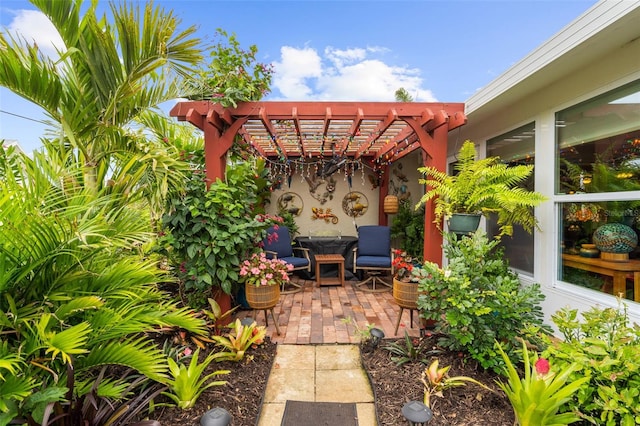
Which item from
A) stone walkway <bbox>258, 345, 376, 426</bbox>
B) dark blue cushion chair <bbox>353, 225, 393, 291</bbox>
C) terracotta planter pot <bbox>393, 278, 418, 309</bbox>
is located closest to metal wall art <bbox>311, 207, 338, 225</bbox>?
dark blue cushion chair <bbox>353, 225, 393, 291</bbox>

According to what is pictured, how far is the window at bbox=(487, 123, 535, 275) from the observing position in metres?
3.01

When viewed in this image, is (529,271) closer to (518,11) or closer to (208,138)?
(518,11)

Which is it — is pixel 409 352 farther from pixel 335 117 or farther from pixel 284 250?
pixel 284 250

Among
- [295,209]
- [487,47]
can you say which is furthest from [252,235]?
[487,47]

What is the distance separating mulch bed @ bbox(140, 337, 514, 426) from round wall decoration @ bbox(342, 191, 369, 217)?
170 inches

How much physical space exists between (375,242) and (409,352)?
2781 mm

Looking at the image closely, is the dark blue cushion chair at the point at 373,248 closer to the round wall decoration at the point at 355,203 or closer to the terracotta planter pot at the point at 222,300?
the round wall decoration at the point at 355,203

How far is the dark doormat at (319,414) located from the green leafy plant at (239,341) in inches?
24.4

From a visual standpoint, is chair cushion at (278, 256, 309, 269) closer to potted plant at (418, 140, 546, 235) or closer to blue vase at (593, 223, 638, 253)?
potted plant at (418, 140, 546, 235)

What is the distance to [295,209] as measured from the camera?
654cm

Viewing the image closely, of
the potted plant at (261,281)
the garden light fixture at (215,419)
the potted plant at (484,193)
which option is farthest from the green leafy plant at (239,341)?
the potted plant at (484,193)

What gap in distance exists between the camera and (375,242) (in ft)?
16.7

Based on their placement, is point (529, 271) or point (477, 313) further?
point (529, 271)

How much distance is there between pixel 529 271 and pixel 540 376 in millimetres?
1886
